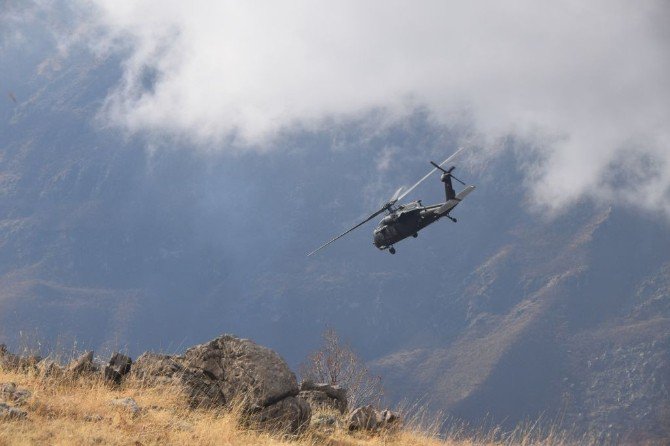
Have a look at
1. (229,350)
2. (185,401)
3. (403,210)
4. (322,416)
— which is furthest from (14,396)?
(403,210)

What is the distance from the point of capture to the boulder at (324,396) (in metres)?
19.4

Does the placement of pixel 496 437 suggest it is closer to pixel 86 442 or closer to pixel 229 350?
pixel 229 350

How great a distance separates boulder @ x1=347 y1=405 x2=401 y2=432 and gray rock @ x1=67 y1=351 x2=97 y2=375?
591 centimetres

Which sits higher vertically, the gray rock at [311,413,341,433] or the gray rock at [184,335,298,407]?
the gray rock at [184,335,298,407]

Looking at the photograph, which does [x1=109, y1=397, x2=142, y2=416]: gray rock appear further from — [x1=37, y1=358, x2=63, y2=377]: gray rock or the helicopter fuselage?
the helicopter fuselage

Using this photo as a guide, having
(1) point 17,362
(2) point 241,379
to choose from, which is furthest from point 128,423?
(1) point 17,362

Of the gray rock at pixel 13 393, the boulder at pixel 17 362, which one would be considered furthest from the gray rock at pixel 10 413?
the boulder at pixel 17 362

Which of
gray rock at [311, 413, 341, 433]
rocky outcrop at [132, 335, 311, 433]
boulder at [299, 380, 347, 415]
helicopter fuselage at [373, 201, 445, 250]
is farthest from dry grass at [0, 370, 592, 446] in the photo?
helicopter fuselage at [373, 201, 445, 250]

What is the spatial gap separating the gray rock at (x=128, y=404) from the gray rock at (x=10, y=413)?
6.09 ft

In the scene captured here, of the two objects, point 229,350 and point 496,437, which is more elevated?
point 229,350

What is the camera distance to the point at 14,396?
13484 millimetres

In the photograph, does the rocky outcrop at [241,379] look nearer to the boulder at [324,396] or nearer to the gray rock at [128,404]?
the gray rock at [128,404]

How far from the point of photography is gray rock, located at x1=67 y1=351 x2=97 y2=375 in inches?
645

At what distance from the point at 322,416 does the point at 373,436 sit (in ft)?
4.27
